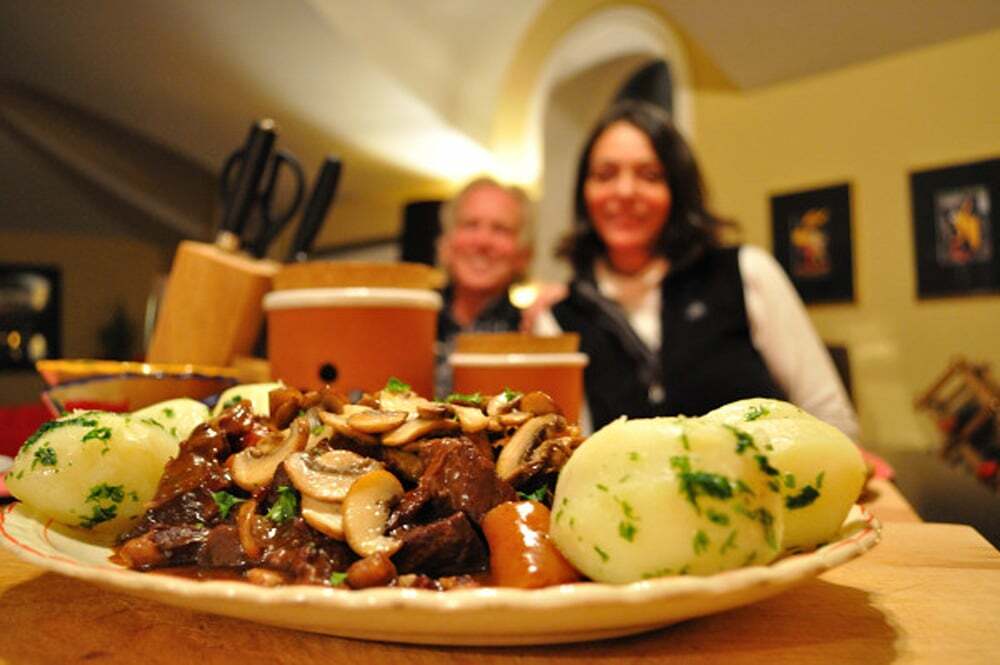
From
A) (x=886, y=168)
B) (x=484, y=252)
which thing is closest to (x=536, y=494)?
(x=484, y=252)

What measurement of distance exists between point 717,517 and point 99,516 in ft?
1.74

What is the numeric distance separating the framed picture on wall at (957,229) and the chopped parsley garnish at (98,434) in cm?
410

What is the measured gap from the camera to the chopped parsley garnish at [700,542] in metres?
0.48

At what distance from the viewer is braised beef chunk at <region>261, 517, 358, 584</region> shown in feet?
1.81

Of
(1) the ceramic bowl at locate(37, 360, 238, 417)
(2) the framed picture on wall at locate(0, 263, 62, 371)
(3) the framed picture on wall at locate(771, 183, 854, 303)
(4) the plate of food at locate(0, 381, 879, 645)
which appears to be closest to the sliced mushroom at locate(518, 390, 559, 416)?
(4) the plate of food at locate(0, 381, 879, 645)

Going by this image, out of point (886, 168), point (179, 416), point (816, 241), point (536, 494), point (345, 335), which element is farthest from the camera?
point (816, 241)

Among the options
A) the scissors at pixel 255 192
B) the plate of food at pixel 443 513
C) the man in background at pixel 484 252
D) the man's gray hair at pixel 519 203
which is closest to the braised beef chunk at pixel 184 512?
the plate of food at pixel 443 513

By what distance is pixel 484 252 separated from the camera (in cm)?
302

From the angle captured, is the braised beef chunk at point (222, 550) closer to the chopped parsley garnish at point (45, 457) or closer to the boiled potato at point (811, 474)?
the chopped parsley garnish at point (45, 457)

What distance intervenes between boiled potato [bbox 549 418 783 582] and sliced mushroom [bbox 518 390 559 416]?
17 cm

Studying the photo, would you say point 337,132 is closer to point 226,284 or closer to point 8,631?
point 226,284

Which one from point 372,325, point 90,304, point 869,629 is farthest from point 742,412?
point 90,304

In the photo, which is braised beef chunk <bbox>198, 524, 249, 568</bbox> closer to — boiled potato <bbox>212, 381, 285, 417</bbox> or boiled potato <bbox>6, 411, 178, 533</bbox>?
boiled potato <bbox>6, 411, 178, 533</bbox>

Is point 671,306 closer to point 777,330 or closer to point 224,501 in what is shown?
point 777,330
